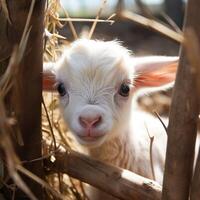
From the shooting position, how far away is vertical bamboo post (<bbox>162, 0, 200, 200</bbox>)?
7.84 ft

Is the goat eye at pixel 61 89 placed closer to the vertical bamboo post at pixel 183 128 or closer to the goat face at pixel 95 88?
the goat face at pixel 95 88

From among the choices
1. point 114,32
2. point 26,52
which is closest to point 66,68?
point 26,52

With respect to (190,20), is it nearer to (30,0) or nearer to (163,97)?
(30,0)

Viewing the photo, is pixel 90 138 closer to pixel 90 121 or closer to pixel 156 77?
pixel 90 121

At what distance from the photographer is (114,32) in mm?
11273

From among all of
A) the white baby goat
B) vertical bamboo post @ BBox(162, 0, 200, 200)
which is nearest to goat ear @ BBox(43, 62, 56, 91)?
the white baby goat

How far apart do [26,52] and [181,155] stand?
1.03 metres

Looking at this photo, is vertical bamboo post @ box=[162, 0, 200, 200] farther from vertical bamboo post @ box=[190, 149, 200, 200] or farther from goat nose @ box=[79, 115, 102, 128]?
goat nose @ box=[79, 115, 102, 128]

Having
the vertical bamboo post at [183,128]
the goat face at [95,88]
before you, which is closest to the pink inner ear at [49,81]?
the goat face at [95,88]

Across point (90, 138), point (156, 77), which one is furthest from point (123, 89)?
point (90, 138)

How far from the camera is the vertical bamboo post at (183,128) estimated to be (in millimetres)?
2391

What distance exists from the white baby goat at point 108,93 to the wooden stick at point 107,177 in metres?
0.14

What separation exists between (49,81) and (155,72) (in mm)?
709

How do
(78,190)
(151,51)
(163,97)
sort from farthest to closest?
(151,51), (163,97), (78,190)
